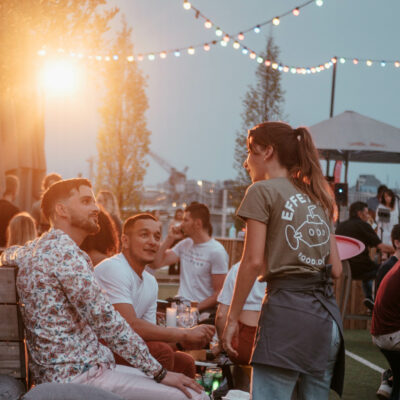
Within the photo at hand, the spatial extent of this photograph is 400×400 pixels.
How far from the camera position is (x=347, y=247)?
4.28 metres

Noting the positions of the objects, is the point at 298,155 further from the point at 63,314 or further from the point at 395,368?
the point at 395,368

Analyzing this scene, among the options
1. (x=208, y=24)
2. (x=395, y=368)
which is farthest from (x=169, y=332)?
(x=208, y=24)

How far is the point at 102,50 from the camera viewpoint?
1400 centimetres

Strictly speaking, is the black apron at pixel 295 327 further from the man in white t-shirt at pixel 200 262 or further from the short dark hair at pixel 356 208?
the short dark hair at pixel 356 208

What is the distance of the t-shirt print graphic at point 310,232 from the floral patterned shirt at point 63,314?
874 mm

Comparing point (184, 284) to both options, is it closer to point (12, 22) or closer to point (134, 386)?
point (134, 386)

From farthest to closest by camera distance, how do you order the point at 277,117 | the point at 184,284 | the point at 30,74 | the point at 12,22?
the point at 277,117 → the point at 30,74 → the point at 12,22 → the point at 184,284

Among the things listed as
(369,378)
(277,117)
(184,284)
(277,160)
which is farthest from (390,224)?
(277,117)

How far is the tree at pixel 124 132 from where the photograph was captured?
1497 inches

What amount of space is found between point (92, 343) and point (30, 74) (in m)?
9.36

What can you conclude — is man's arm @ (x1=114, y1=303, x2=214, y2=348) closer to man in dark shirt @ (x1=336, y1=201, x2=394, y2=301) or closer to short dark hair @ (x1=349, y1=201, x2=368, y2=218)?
man in dark shirt @ (x1=336, y1=201, x2=394, y2=301)

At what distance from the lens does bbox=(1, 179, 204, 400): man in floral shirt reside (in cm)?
294

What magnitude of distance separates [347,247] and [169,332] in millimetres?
1359

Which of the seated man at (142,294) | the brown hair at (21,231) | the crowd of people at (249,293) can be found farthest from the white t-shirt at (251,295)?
the brown hair at (21,231)
